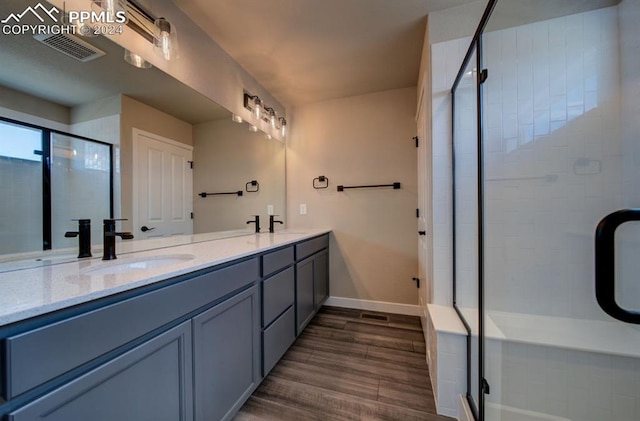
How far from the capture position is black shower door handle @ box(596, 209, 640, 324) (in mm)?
693

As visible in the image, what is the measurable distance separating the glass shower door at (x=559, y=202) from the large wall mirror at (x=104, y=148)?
1.82m

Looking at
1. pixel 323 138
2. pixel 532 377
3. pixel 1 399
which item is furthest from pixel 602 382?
pixel 323 138

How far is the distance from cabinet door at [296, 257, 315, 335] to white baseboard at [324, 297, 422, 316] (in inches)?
21.8

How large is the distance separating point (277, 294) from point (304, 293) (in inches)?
20.6

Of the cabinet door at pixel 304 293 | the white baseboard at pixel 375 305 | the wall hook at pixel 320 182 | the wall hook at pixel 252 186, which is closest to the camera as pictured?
the cabinet door at pixel 304 293

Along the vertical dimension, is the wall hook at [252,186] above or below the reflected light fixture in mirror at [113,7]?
below

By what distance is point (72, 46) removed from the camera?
1.04 m

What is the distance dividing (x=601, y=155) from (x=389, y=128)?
1.59 meters

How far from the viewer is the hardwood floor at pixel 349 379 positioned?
1.32m

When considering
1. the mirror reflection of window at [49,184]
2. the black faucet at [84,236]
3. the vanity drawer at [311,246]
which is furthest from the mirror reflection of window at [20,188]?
the vanity drawer at [311,246]

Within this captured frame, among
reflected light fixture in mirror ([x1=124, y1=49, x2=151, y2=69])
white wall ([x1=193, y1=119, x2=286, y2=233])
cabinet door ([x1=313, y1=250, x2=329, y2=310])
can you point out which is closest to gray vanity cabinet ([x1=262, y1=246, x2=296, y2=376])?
cabinet door ([x1=313, y1=250, x2=329, y2=310])

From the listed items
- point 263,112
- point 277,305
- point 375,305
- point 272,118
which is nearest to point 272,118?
point 272,118

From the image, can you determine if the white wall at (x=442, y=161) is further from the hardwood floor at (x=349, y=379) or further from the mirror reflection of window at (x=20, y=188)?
the mirror reflection of window at (x=20, y=188)

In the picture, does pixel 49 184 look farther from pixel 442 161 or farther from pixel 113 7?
pixel 442 161
